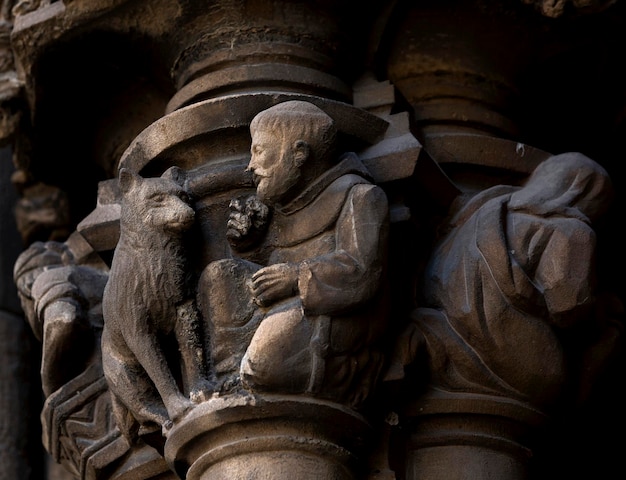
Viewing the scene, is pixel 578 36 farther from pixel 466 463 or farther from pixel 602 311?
pixel 466 463

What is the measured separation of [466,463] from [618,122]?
1097 millimetres

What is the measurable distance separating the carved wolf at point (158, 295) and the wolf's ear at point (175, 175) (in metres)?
0.01

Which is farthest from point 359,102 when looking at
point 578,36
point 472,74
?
point 578,36

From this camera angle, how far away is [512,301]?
11.7 ft

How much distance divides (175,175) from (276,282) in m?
0.40

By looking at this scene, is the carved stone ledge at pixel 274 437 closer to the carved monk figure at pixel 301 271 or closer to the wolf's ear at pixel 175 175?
the carved monk figure at pixel 301 271

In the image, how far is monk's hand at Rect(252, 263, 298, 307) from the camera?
3408 mm

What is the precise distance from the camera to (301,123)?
11.5ft

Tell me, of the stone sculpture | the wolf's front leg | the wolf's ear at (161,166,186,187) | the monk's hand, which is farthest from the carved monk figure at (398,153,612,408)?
the wolf's ear at (161,166,186,187)

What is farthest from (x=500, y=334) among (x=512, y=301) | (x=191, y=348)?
(x=191, y=348)

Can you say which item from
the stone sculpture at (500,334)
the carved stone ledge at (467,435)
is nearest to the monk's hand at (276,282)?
the stone sculpture at (500,334)

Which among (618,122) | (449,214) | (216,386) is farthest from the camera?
(618,122)

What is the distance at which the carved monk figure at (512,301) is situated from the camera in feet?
11.7

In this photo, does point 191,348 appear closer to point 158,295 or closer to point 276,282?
point 158,295
